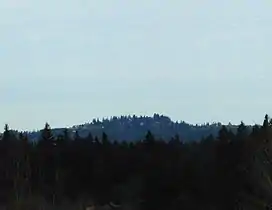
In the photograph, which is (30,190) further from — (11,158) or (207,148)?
(207,148)

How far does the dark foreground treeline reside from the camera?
181 ft

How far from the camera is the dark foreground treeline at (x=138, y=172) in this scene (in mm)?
55125

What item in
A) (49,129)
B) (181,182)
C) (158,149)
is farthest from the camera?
(49,129)

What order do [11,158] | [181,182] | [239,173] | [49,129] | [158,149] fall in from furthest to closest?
1. [49,129]
2. [11,158]
3. [158,149]
4. [181,182]
5. [239,173]

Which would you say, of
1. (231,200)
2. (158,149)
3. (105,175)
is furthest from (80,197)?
(231,200)

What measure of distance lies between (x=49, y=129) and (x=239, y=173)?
36.0 metres

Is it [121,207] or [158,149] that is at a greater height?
[158,149]

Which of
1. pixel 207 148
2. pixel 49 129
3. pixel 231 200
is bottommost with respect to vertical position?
pixel 231 200

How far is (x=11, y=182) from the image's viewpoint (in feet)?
247

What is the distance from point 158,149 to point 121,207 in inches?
270

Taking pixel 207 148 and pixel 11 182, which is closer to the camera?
pixel 207 148

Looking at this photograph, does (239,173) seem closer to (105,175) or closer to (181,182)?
(181,182)

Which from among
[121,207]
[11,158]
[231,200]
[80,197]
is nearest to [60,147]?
[11,158]

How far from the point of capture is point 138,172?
69062 mm
